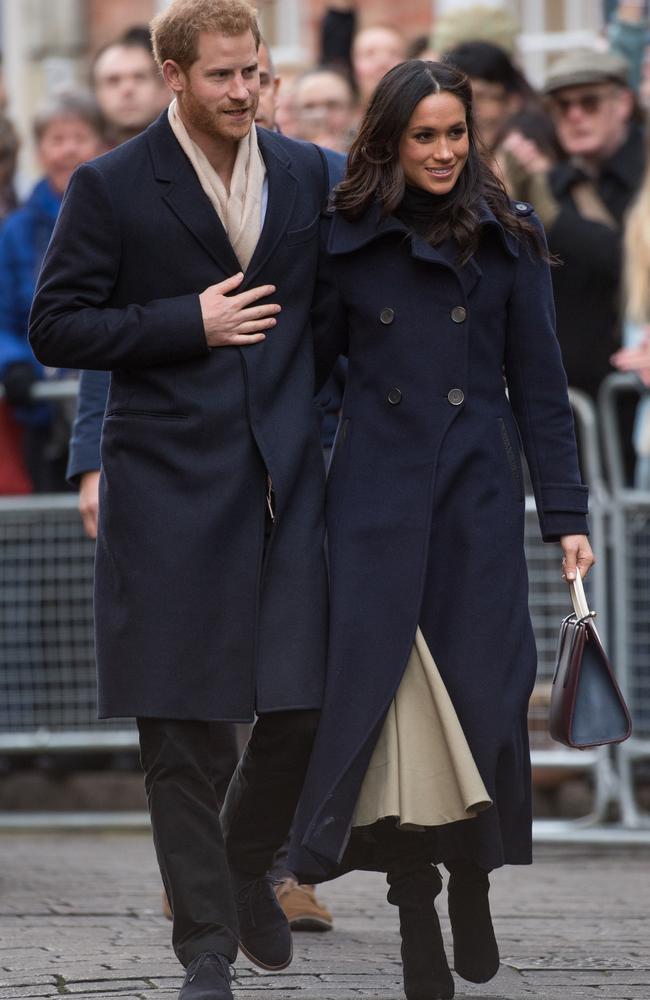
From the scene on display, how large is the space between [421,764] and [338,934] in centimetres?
144

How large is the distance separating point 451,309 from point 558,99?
12.5 ft

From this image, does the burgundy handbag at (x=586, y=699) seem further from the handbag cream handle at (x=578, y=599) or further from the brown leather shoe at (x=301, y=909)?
the brown leather shoe at (x=301, y=909)

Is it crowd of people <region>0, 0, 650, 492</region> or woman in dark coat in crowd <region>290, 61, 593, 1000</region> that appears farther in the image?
crowd of people <region>0, 0, 650, 492</region>

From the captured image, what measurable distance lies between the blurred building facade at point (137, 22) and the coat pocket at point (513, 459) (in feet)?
27.0

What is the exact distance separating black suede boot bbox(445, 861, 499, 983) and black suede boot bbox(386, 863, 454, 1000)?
58mm

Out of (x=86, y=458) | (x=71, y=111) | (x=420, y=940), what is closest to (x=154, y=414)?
(x=86, y=458)

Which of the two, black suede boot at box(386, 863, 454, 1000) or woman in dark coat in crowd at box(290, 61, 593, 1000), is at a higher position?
woman in dark coat in crowd at box(290, 61, 593, 1000)

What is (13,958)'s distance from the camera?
5285mm

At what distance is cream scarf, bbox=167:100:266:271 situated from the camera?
4754mm

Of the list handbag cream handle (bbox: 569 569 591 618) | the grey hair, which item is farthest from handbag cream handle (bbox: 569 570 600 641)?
the grey hair

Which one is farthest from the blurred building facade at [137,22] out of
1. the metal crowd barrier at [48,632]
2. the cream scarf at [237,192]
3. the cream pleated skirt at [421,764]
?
the cream pleated skirt at [421,764]

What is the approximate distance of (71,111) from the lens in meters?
8.62

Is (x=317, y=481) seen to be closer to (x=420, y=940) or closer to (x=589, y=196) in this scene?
(x=420, y=940)

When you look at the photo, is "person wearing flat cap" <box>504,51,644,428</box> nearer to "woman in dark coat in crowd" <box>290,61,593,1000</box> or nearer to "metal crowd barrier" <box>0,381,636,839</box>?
"metal crowd barrier" <box>0,381,636,839</box>
